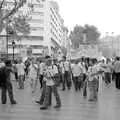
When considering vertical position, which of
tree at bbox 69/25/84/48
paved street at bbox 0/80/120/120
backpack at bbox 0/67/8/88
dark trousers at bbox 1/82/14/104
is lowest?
paved street at bbox 0/80/120/120

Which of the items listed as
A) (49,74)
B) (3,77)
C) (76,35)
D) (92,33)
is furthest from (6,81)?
(76,35)

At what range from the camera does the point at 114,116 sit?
9.52 metres

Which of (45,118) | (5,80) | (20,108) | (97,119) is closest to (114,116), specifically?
(97,119)

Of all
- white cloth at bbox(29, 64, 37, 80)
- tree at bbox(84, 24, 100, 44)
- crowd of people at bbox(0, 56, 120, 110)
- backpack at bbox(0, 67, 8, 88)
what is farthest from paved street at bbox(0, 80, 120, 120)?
tree at bbox(84, 24, 100, 44)

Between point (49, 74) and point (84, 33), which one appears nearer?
point (49, 74)

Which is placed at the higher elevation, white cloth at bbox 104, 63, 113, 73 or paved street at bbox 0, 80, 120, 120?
white cloth at bbox 104, 63, 113, 73

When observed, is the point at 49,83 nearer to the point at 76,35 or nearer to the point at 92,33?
the point at 92,33

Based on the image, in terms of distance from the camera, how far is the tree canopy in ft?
340

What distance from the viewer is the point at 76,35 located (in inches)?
4183

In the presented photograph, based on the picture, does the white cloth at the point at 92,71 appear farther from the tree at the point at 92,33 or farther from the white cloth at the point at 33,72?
the tree at the point at 92,33

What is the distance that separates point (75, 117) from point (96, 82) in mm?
4111

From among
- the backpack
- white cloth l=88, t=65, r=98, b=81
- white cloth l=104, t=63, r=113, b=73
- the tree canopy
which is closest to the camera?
the backpack

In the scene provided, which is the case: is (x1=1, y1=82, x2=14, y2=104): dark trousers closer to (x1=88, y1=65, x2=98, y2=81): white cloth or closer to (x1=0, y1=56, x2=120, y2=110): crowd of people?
(x1=0, y1=56, x2=120, y2=110): crowd of people

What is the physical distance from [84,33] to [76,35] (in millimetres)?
4822
